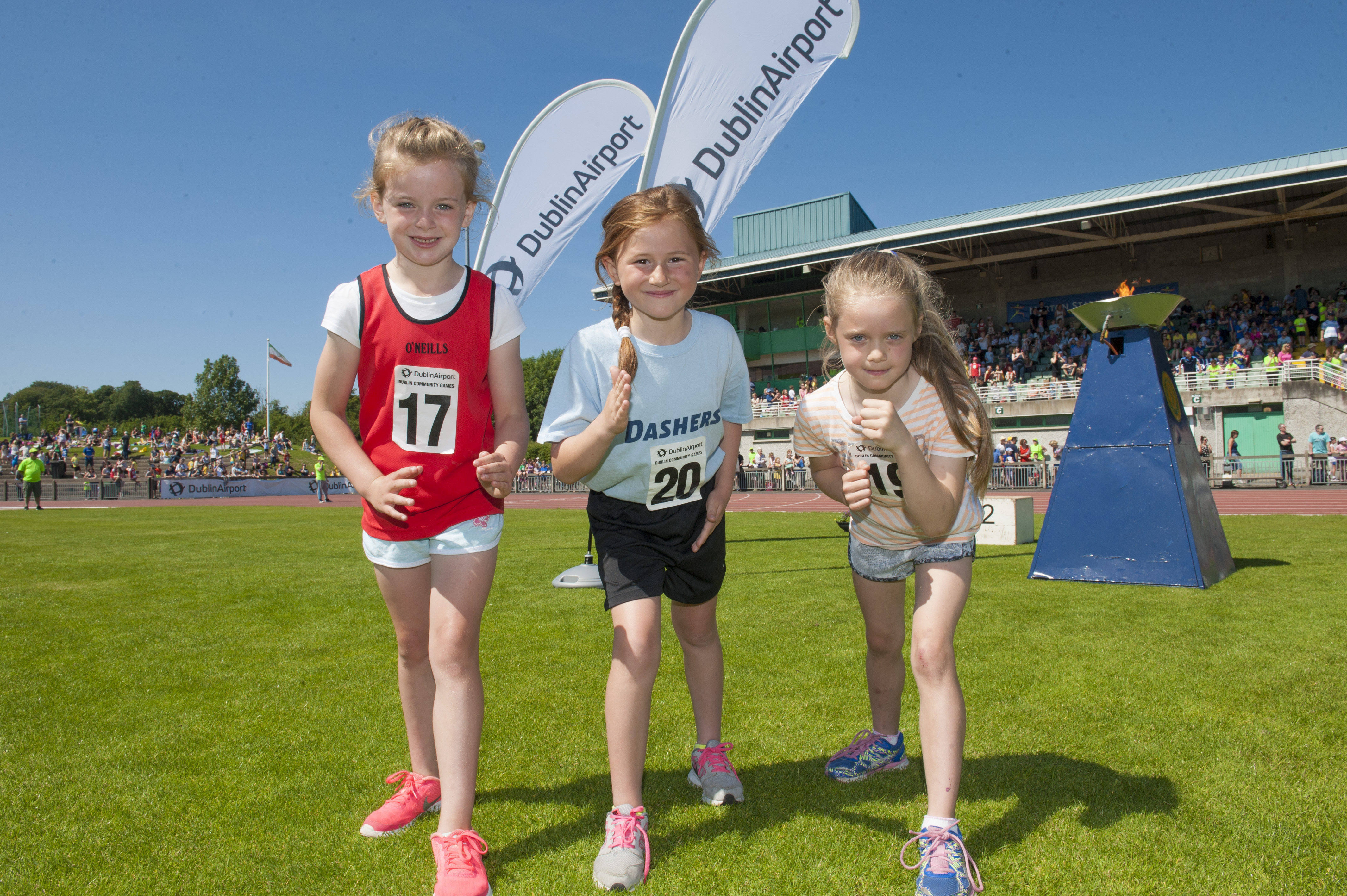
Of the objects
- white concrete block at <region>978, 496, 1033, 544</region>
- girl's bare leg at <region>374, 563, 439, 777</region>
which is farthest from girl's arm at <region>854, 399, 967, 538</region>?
white concrete block at <region>978, 496, 1033, 544</region>

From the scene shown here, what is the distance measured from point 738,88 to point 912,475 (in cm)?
612

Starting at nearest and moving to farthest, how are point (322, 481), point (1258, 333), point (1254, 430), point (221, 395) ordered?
1. point (1254, 430)
2. point (322, 481)
3. point (1258, 333)
4. point (221, 395)

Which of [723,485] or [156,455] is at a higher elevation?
[156,455]

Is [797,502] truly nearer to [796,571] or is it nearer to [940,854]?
[796,571]

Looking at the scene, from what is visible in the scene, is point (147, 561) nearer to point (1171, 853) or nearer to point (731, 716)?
point (731, 716)

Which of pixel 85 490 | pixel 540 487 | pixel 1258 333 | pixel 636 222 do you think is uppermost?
pixel 1258 333

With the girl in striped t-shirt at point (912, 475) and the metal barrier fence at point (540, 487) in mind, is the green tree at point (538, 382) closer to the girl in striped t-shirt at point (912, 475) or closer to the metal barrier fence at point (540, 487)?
the metal barrier fence at point (540, 487)

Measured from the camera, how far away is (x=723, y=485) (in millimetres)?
2676

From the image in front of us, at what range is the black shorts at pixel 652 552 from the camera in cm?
243

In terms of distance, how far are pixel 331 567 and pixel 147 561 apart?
8.91ft

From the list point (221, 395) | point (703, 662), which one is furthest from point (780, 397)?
point (221, 395)

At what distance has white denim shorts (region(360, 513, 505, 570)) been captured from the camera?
2330 millimetres

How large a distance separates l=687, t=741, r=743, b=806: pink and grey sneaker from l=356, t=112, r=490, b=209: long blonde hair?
203 cm

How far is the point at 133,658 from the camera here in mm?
4699
